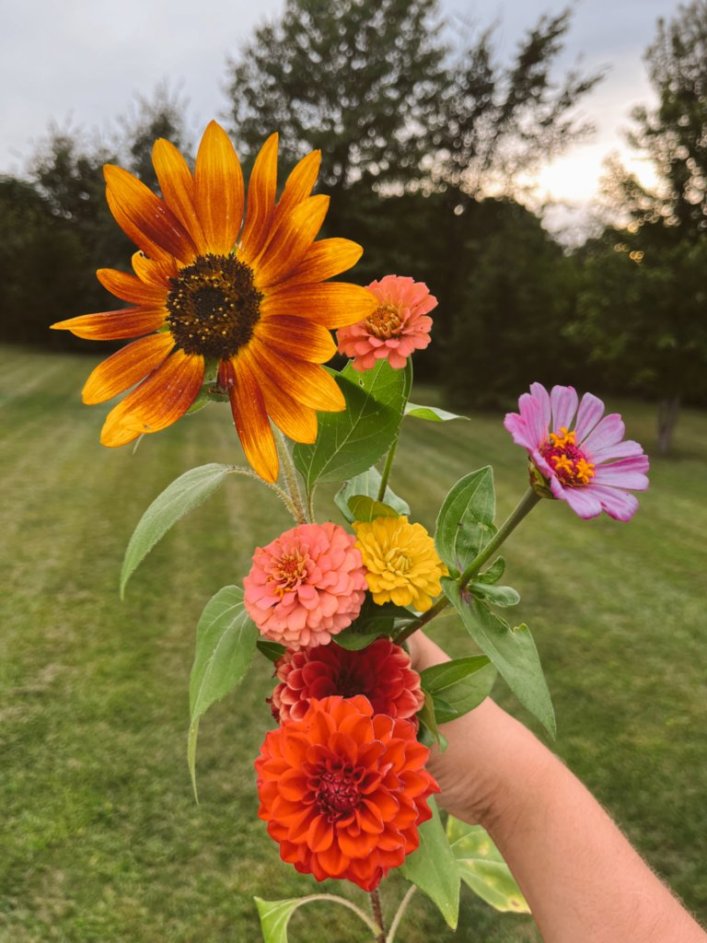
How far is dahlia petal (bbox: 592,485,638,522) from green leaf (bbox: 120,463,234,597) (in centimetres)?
43

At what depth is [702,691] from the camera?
158 inches

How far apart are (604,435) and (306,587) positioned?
35cm

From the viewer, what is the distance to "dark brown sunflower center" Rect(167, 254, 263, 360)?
0.69 m

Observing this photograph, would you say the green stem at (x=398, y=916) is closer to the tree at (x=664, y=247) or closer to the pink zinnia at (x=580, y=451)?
the pink zinnia at (x=580, y=451)

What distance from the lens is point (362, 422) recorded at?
78 cm

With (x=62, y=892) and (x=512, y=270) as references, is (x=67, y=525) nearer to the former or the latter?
(x=62, y=892)

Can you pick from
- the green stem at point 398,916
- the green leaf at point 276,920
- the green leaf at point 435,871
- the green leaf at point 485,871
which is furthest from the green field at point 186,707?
the green leaf at point 435,871

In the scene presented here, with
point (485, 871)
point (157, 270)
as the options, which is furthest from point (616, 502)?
point (485, 871)

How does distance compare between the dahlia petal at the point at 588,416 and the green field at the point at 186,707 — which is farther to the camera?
the green field at the point at 186,707

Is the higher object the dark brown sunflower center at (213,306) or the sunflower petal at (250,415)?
the dark brown sunflower center at (213,306)

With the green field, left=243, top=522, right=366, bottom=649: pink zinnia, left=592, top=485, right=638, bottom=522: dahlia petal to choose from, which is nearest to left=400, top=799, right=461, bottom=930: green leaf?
left=243, top=522, right=366, bottom=649: pink zinnia

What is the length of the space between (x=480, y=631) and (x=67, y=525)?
5.50 metres

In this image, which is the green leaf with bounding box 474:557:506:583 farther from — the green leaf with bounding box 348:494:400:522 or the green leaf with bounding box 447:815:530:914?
the green leaf with bounding box 447:815:530:914

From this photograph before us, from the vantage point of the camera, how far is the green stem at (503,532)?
0.71 meters
